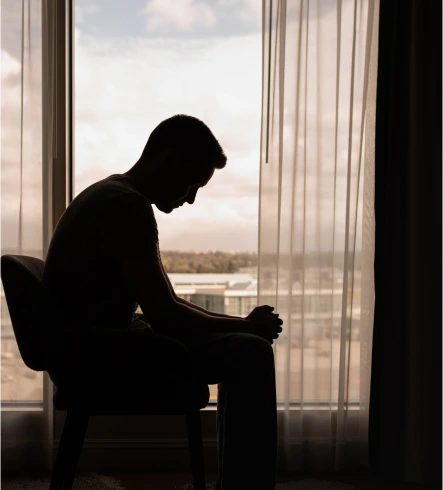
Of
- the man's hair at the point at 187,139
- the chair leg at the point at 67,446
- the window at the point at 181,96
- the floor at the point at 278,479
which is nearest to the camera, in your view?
the chair leg at the point at 67,446

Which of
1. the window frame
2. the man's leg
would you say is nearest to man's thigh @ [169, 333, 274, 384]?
the man's leg

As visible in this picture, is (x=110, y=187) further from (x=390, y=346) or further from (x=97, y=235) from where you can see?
(x=390, y=346)

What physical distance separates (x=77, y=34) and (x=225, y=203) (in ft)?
3.04

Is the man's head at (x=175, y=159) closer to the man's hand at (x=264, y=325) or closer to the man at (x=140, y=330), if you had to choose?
the man at (x=140, y=330)

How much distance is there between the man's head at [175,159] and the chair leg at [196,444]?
578 millimetres

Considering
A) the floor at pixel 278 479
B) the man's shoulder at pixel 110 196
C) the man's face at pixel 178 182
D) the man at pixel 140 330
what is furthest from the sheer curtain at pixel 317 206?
the man's shoulder at pixel 110 196

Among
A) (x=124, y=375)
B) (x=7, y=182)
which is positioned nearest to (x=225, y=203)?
(x=7, y=182)

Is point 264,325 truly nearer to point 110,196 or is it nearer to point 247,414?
point 247,414

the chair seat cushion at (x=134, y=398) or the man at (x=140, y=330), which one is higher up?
the man at (x=140, y=330)

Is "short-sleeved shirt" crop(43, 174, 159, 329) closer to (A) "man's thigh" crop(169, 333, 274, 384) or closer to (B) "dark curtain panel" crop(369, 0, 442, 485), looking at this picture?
(A) "man's thigh" crop(169, 333, 274, 384)

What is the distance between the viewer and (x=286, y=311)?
89.4 inches

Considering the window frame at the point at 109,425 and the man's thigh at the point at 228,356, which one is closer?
the man's thigh at the point at 228,356

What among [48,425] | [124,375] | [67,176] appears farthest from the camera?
[67,176]

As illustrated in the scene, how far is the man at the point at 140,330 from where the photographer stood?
4.45ft
